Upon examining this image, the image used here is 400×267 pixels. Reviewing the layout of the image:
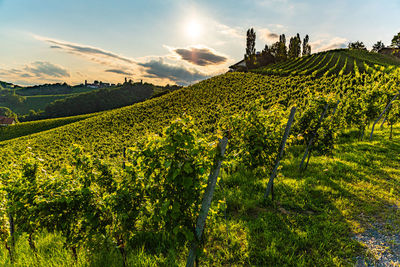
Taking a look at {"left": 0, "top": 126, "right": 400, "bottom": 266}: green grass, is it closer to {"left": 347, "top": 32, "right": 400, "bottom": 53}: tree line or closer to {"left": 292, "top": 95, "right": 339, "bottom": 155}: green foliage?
{"left": 292, "top": 95, "right": 339, "bottom": 155}: green foliage

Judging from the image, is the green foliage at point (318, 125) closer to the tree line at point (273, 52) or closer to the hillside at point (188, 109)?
the hillside at point (188, 109)

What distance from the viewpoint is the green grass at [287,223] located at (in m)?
3.80

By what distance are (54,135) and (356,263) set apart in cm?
5045

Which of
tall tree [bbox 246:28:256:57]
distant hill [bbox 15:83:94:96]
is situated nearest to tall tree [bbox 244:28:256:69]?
tall tree [bbox 246:28:256:57]

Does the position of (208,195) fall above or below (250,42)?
below

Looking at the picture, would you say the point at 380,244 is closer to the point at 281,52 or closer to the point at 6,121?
the point at 281,52

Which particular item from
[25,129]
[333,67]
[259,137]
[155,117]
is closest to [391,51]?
[333,67]

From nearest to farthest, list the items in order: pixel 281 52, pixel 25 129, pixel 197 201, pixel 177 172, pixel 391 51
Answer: pixel 177 172 < pixel 197 201 < pixel 25 129 < pixel 281 52 < pixel 391 51

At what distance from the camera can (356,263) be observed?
12.5ft

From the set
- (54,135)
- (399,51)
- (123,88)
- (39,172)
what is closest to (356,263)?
Result: (39,172)

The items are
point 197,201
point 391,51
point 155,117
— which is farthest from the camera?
point 391,51

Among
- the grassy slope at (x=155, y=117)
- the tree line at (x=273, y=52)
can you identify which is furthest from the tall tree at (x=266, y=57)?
the grassy slope at (x=155, y=117)

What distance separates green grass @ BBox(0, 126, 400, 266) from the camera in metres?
3.80

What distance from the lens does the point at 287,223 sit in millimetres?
5004
